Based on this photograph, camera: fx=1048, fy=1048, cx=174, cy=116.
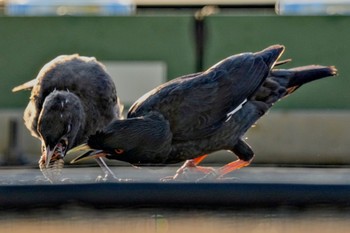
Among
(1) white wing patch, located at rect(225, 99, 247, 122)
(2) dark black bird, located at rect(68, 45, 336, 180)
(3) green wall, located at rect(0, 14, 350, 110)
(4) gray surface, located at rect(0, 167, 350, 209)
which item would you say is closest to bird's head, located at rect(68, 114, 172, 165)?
(2) dark black bird, located at rect(68, 45, 336, 180)

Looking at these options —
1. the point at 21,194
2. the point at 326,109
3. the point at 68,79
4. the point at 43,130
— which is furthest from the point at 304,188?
the point at 326,109

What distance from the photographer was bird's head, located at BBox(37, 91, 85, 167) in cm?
562

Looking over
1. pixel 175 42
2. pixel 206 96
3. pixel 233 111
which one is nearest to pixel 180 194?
pixel 206 96

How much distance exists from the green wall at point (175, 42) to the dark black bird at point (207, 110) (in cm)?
851

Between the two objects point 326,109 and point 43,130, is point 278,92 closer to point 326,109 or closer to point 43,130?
point 43,130

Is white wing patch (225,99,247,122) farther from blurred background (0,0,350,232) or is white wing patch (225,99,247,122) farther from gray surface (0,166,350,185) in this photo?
blurred background (0,0,350,232)

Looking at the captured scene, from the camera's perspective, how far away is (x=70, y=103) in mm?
6125

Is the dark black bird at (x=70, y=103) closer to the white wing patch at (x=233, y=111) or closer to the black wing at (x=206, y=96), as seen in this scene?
the black wing at (x=206, y=96)

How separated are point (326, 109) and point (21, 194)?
510 inches

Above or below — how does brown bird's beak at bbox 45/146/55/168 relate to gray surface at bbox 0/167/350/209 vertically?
below

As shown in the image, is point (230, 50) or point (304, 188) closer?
point (304, 188)

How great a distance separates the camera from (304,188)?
5.89ft

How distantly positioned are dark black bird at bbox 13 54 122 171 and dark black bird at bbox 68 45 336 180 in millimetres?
168

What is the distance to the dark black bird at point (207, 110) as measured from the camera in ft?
17.7
